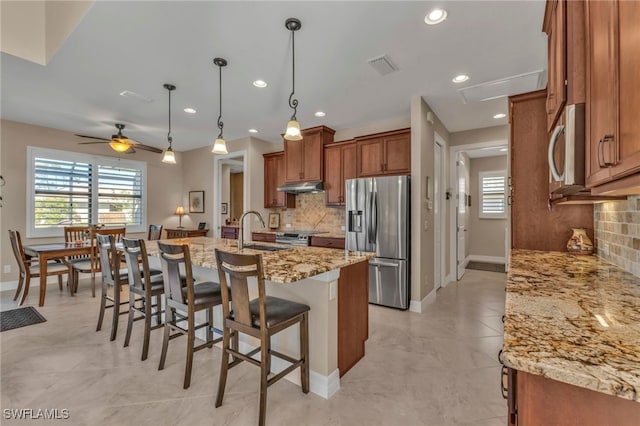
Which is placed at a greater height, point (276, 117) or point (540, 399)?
point (276, 117)

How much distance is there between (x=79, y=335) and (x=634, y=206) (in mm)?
4440

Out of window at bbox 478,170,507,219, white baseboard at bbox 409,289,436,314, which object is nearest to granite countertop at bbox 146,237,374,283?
white baseboard at bbox 409,289,436,314

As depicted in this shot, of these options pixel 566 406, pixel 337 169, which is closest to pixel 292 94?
pixel 337 169

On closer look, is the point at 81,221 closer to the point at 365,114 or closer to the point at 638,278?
the point at 365,114

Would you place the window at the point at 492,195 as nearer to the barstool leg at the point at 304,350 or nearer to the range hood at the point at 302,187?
the range hood at the point at 302,187

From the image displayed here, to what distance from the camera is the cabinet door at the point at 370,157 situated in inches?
165

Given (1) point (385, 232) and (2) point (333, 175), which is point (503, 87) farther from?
(2) point (333, 175)

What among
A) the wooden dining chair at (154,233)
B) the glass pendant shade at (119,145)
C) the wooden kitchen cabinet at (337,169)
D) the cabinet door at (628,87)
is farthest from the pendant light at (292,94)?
the wooden dining chair at (154,233)

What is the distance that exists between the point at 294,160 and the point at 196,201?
9.13 feet

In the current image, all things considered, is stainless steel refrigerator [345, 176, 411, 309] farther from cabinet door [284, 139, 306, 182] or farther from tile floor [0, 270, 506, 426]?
cabinet door [284, 139, 306, 182]

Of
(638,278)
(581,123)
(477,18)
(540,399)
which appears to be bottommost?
(540,399)

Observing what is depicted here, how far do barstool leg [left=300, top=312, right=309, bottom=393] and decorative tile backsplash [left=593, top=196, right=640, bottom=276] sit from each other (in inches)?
69.9

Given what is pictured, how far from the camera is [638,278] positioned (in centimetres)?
134

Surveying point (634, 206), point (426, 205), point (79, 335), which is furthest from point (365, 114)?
point (79, 335)
